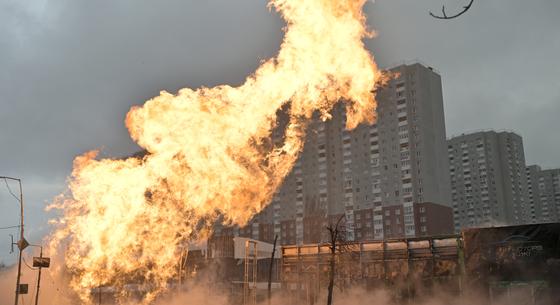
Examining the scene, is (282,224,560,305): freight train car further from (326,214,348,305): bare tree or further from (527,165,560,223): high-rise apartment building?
(527,165,560,223): high-rise apartment building

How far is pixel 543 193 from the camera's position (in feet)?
534

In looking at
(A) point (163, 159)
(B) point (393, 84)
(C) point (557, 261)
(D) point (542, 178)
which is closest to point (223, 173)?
(A) point (163, 159)

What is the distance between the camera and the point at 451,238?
29938 millimetres

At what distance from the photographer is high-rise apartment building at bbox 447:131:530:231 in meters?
123

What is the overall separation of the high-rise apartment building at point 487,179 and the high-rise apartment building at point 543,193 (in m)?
25.2

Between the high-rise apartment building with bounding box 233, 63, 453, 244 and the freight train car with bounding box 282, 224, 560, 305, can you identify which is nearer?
the freight train car with bounding box 282, 224, 560, 305

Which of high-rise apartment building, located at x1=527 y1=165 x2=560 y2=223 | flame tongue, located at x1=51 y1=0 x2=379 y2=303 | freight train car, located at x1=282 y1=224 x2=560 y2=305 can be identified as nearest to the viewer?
flame tongue, located at x1=51 y1=0 x2=379 y2=303

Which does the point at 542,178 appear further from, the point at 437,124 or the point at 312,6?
the point at 312,6

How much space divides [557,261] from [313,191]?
237 feet

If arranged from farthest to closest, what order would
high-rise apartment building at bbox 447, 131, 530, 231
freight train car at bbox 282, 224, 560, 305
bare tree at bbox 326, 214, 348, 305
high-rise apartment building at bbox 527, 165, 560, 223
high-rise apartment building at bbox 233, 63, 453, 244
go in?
high-rise apartment building at bbox 527, 165, 560, 223 → high-rise apartment building at bbox 447, 131, 530, 231 → high-rise apartment building at bbox 233, 63, 453, 244 → bare tree at bbox 326, 214, 348, 305 → freight train car at bbox 282, 224, 560, 305

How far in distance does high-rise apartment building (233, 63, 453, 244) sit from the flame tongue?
5098cm

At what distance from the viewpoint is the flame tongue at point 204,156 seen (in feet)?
82.1

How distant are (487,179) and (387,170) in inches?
2020

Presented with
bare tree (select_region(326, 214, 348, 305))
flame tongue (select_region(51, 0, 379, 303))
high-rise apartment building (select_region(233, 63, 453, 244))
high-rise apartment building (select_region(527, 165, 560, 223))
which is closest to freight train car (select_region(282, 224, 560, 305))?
bare tree (select_region(326, 214, 348, 305))
